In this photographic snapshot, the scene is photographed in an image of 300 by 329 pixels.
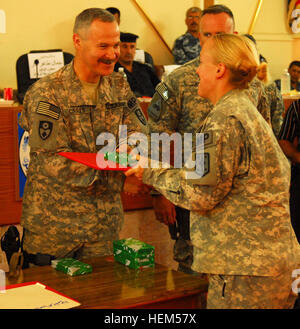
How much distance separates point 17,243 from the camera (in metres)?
2.56

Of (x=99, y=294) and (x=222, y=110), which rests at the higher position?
(x=222, y=110)

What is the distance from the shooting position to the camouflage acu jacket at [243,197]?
1.95 meters

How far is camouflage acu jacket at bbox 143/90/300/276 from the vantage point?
1.95 m

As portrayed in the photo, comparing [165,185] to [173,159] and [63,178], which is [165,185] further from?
[173,159]

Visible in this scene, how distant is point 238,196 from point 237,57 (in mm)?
472

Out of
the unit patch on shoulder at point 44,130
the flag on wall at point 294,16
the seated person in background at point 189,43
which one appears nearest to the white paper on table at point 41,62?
the seated person in background at point 189,43

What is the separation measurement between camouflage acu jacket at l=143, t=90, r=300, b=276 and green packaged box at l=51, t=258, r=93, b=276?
1.82 feet

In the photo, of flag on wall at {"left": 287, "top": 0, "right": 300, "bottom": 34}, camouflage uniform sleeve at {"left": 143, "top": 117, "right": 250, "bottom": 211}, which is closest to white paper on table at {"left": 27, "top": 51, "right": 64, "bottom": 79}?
camouflage uniform sleeve at {"left": 143, "top": 117, "right": 250, "bottom": 211}

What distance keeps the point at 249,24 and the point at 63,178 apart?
21.8 ft

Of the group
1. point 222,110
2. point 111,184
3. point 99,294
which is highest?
point 222,110

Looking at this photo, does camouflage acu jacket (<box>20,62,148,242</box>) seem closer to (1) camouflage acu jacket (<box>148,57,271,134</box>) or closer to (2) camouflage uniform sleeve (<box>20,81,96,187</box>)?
(2) camouflage uniform sleeve (<box>20,81,96,187</box>)

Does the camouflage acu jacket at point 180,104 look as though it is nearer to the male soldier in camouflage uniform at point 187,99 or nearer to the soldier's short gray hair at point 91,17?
the male soldier in camouflage uniform at point 187,99

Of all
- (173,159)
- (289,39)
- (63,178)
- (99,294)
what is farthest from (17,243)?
(289,39)

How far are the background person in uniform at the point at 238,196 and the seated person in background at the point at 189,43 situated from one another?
5.28 metres
